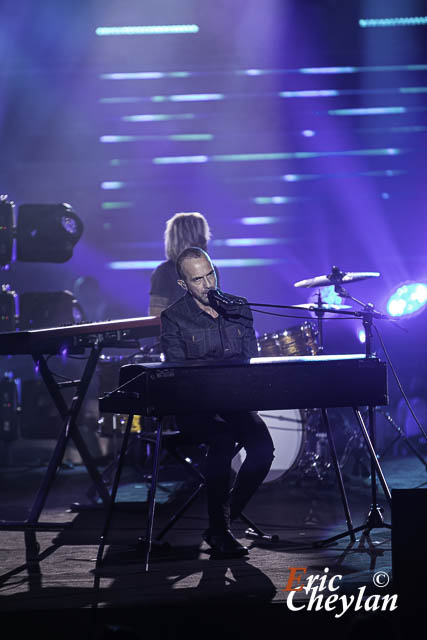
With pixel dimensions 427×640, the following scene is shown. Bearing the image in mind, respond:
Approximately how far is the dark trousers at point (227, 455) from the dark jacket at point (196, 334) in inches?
12.2

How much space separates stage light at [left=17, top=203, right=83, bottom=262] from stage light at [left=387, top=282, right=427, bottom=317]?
2478mm

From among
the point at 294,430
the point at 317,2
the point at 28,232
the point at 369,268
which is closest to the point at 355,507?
the point at 294,430

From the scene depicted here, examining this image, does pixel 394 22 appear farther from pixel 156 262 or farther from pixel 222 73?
pixel 156 262

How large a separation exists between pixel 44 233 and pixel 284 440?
238 centimetres

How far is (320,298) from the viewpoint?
5316 millimetres

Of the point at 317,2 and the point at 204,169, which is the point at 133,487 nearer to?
the point at 204,169

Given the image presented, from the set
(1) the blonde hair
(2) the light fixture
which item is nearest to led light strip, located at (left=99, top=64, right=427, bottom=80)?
(2) the light fixture

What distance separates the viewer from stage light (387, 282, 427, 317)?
5.29 m

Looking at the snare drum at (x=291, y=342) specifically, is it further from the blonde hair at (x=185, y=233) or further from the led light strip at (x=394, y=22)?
the led light strip at (x=394, y=22)

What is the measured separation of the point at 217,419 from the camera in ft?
12.3

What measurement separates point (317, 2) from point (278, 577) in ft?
20.2

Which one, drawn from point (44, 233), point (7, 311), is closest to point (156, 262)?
point (44, 233)

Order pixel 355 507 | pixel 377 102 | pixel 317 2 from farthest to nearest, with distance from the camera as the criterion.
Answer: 1. pixel 377 102
2. pixel 317 2
3. pixel 355 507

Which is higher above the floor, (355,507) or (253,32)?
(253,32)
